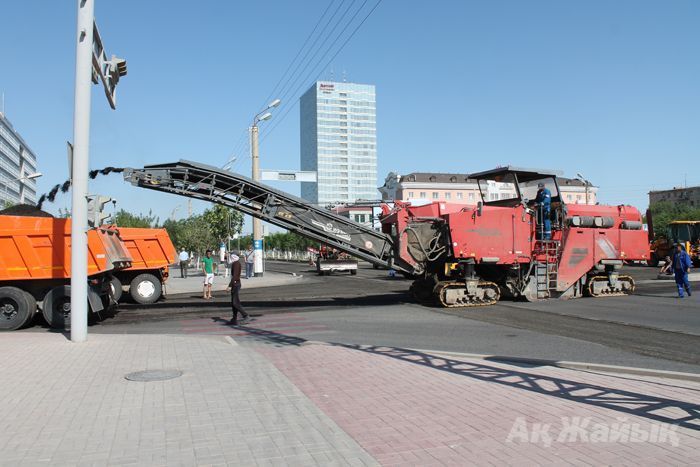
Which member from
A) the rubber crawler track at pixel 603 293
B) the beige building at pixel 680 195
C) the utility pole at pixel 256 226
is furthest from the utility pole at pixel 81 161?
the beige building at pixel 680 195

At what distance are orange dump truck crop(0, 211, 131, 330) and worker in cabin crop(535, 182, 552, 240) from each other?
41.3 feet

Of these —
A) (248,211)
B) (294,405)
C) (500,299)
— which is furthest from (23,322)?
(500,299)

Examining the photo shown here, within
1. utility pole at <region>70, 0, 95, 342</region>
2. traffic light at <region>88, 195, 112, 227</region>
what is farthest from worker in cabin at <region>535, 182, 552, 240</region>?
utility pole at <region>70, 0, 95, 342</region>

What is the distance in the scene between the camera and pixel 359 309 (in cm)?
1580

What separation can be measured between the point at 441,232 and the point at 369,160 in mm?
182169

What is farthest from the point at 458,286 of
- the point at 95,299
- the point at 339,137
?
the point at 339,137

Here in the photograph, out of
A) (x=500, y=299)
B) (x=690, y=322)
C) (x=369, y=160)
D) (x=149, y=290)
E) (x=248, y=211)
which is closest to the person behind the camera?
(x=690, y=322)

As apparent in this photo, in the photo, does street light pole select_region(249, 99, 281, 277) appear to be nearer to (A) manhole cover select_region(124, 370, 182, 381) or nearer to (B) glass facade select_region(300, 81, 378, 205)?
(A) manhole cover select_region(124, 370, 182, 381)

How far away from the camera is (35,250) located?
42.6 ft

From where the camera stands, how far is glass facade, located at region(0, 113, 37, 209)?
329 feet

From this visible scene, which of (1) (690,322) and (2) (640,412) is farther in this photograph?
(1) (690,322)

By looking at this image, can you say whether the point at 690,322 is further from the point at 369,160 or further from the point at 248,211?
the point at 369,160

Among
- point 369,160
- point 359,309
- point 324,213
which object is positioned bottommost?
point 359,309

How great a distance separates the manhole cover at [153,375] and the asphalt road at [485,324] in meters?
3.24
